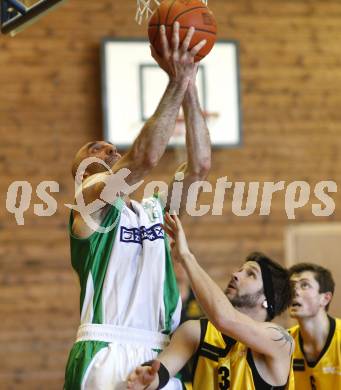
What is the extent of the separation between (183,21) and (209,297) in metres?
1.37

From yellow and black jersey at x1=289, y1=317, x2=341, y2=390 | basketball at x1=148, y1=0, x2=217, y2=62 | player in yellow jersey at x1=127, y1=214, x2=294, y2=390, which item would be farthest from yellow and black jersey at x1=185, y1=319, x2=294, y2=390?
basketball at x1=148, y1=0, x2=217, y2=62

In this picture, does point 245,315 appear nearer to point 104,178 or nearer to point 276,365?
point 276,365

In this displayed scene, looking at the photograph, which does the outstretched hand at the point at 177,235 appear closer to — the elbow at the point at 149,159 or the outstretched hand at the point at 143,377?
the elbow at the point at 149,159

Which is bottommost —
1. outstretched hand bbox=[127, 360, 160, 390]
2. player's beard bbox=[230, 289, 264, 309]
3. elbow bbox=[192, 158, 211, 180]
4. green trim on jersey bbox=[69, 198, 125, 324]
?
outstretched hand bbox=[127, 360, 160, 390]

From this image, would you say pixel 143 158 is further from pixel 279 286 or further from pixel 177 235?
pixel 279 286

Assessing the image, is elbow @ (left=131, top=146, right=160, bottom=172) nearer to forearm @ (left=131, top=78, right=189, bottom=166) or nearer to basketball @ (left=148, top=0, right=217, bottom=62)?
forearm @ (left=131, top=78, right=189, bottom=166)

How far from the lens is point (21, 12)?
585 centimetres

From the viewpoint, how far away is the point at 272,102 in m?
10.5

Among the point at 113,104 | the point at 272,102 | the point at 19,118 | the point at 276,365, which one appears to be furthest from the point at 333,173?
the point at 276,365

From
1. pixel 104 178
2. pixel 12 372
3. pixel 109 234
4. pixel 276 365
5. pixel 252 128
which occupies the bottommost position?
pixel 12 372

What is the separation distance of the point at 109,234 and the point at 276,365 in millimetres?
1109

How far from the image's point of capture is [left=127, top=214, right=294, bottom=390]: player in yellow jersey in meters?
4.18

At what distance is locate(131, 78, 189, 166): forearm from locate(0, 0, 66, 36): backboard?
6.27 ft

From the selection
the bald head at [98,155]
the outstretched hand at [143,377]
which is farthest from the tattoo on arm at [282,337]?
the bald head at [98,155]
